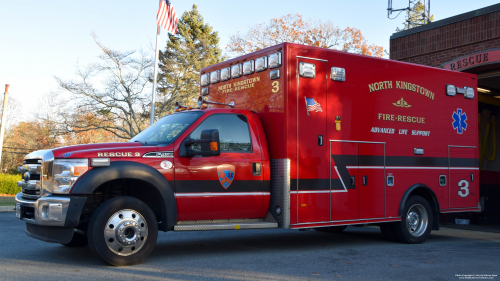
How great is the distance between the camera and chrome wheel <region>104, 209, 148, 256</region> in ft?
19.6

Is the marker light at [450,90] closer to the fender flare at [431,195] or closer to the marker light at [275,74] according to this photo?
the fender flare at [431,195]

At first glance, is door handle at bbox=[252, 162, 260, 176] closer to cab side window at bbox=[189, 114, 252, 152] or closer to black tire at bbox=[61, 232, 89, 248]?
cab side window at bbox=[189, 114, 252, 152]

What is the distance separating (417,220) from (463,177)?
4.86ft

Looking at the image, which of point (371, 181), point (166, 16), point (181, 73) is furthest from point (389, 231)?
point (181, 73)

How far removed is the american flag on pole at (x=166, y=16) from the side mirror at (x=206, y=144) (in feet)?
42.0

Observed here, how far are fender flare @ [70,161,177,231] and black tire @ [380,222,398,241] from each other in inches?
177

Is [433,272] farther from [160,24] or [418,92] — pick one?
[160,24]

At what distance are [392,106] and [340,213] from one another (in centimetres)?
229

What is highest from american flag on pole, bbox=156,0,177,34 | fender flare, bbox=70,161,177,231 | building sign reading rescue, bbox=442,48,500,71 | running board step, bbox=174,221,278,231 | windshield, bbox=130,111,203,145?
american flag on pole, bbox=156,0,177,34

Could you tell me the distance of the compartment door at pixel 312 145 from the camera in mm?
7516

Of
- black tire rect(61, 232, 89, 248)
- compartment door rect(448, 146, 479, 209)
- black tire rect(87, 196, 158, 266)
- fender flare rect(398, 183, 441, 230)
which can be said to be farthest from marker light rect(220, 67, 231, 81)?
compartment door rect(448, 146, 479, 209)

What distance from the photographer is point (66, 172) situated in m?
5.98

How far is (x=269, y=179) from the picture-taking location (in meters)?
7.42

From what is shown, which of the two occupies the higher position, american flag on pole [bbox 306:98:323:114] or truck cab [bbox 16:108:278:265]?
american flag on pole [bbox 306:98:323:114]
